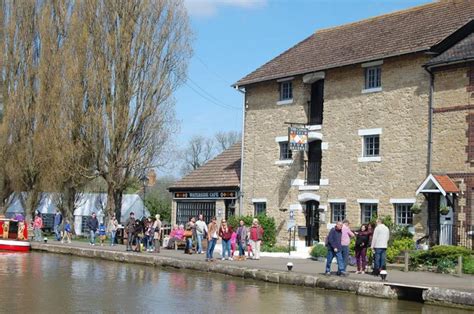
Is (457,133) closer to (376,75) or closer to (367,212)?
(376,75)

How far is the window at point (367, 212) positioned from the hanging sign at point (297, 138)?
363 cm

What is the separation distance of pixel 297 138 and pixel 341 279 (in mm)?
11487

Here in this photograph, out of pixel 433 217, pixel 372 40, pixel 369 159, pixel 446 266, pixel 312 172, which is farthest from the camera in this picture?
pixel 312 172

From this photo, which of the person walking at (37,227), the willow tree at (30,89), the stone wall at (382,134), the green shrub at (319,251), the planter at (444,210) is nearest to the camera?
the planter at (444,210)

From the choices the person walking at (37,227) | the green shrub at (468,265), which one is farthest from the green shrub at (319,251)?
the person walking at (37,227)

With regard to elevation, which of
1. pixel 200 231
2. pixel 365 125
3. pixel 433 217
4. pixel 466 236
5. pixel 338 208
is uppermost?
pixel 365 125

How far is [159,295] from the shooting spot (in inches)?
711

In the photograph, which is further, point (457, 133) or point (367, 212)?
point (367, 212)

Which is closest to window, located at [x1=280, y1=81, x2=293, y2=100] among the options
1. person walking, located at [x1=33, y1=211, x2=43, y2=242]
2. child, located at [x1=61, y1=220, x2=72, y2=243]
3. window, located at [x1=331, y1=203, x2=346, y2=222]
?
window, located at [x1=331, y1=203, x2=346, y2=222]

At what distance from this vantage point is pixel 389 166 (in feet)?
92.4

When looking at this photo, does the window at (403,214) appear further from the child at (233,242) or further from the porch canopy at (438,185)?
the child at (233,242)

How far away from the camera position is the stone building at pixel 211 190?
118ft

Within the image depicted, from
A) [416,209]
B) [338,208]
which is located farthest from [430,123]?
[338,208]

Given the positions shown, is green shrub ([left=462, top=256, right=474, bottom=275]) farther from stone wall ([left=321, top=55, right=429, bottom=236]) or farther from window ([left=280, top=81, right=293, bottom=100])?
window ([left=280, top=81, right=293, bottom=100])
